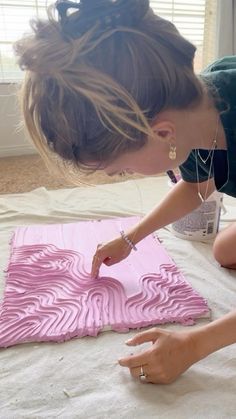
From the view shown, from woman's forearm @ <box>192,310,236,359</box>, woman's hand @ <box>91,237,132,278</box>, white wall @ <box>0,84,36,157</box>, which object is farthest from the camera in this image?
white wall @ <box>0,84,36,157</box>

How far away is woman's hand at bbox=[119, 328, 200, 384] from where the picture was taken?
567 mm

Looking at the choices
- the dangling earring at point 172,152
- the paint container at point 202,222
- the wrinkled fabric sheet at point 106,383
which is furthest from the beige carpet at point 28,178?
the dangling earring at point 172,152

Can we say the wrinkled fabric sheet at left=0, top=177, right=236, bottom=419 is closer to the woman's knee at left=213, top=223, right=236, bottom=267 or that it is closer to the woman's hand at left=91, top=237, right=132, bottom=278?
the woman's knee at left=213, top=223, right=236, bottom=267

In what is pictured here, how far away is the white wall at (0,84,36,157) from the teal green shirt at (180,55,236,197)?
1285mm

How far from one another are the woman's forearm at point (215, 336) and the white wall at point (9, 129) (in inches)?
57.1

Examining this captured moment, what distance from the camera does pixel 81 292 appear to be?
2.62 feet

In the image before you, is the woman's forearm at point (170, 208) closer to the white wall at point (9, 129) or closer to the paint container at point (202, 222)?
the paint container at point (202, 222)

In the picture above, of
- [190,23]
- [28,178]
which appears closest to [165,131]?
[28,178]

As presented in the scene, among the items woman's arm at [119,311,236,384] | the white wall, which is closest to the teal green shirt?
woman's arm at [119,311,236,384]

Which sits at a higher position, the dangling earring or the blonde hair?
the blonde hair

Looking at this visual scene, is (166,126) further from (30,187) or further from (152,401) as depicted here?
(30,187)

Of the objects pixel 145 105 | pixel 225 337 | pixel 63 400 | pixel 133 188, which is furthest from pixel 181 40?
pixel 133 188

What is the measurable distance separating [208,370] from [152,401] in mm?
103

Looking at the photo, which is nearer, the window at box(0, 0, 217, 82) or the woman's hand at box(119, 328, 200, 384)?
the woman's hand at box(119, 328, 200, 384)
